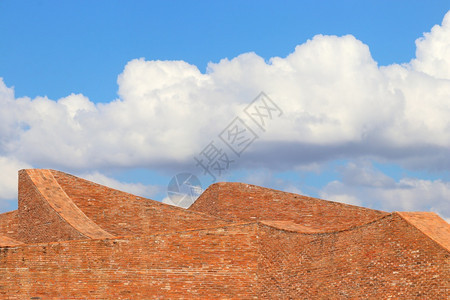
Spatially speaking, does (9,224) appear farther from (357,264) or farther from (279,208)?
(357,264)

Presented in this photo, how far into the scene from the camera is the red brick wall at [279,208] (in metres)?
24.4

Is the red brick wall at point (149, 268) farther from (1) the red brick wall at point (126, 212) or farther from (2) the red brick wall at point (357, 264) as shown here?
(1) the red brick wall at point (126, 212)

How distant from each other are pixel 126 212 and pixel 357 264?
9230 millimetres

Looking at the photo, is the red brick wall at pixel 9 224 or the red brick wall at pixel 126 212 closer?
the red brick wall at pixel 126 212

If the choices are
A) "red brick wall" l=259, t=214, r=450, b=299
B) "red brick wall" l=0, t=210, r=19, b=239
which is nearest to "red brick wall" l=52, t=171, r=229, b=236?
"red brick wall" l=0, t=210, r=19, b=239

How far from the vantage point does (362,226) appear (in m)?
16.4

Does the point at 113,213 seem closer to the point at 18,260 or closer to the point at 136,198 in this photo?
the point at 136,198

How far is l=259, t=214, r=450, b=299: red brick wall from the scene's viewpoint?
14812mm

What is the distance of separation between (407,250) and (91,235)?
9200 mm

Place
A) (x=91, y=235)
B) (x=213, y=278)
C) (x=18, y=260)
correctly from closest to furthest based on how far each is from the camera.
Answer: (x=213, y=278)
(x=18, y=260)
(x=91, y=235)

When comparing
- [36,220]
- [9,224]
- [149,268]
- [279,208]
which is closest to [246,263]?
[149,268]

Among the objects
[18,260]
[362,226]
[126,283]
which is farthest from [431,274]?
[18,260]

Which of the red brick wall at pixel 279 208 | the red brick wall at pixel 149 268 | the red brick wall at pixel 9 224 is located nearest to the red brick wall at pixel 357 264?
the red brick wall at pixel 149 268

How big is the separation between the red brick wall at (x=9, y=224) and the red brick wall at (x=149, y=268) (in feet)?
20.2
